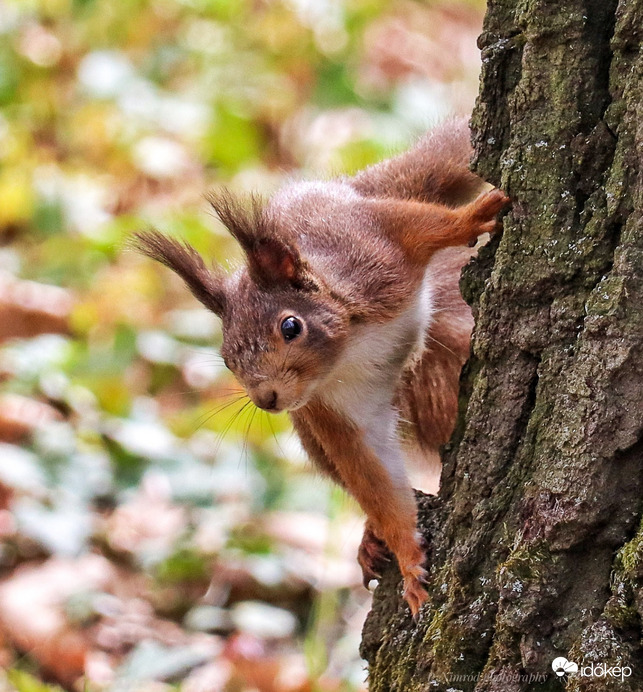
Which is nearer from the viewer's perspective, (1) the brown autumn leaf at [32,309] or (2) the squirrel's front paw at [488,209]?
(2) the squirrel's front paw at [488,209]

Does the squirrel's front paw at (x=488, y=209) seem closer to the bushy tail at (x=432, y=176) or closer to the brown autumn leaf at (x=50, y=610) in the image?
the bushy tail at (x=432, y=176)

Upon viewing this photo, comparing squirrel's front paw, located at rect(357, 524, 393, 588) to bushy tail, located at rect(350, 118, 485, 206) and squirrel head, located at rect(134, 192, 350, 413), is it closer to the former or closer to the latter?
squirrel head, located at rect(134, 192, 350, 413)

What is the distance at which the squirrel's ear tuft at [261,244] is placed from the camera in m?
1.41

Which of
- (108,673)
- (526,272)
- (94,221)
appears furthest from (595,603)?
(94,221)

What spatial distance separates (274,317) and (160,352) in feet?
5.03

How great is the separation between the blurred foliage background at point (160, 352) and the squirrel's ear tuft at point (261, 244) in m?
0.27

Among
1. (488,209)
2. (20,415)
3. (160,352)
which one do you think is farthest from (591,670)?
(160,352)

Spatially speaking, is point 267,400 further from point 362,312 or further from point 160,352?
point 160,352

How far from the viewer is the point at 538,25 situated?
3.68 ft

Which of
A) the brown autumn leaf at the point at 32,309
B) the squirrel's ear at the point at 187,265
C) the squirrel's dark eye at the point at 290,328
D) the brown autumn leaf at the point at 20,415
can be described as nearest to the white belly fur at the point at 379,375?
the squirrel's dark eye at the point at 290,328

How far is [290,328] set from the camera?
4.75ft

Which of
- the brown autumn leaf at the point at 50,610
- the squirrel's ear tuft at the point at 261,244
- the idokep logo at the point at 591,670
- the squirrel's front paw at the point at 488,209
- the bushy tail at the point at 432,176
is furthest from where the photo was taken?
the brown autumn leaf at the point at 50,610

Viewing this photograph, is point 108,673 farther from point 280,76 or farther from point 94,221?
point 280,76

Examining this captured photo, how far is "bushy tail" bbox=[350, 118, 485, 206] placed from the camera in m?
1.70
